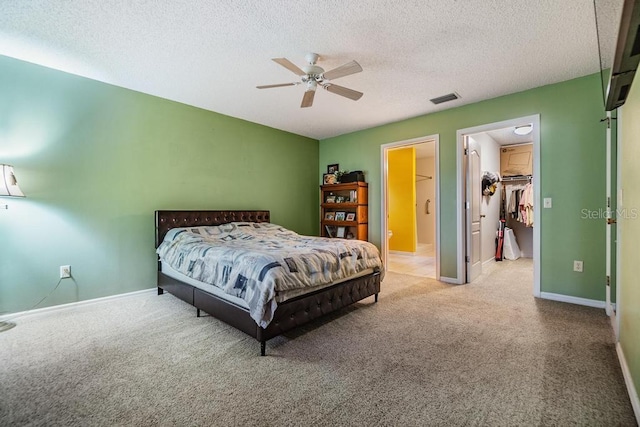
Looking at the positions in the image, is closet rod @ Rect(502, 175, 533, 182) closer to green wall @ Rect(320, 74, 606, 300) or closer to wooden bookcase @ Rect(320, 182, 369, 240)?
green wall @ Rect(320, 74, 606, 300)

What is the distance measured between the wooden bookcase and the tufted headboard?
4.42 feet

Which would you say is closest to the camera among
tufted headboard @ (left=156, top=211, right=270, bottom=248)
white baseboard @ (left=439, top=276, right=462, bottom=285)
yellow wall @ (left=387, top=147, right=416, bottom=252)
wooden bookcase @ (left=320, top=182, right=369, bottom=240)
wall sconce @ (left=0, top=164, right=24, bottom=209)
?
wall sconce @ (left=0, top=164, right=24, bottom=209)

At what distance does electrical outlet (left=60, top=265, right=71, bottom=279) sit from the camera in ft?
9.65

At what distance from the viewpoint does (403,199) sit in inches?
266

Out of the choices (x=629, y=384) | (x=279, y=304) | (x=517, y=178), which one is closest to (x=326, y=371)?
(x=279, y=304)

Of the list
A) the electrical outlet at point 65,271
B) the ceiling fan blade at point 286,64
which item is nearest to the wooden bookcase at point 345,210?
the ceiling fan blade at point 286,64

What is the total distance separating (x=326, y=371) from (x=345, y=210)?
12.0ft

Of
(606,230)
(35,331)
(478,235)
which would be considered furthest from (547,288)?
(35,331)

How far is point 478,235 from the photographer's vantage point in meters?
4.41

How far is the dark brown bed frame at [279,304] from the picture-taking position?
2071 millimetres

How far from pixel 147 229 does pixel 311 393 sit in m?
3.08

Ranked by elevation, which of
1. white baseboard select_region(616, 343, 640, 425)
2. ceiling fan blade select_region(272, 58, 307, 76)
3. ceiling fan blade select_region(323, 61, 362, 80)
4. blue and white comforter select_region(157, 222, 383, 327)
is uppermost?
ceiling fan blade select_region(272, 58, 307, 76)

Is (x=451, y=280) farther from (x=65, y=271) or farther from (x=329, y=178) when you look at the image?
(x=65, y=271)

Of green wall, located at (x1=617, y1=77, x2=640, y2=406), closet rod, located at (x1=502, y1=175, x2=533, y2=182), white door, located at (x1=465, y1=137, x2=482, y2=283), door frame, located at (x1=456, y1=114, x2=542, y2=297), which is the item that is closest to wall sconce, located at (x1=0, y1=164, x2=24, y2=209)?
green wall, located at (x1=617, y1=77, x2=640, y2=406)
